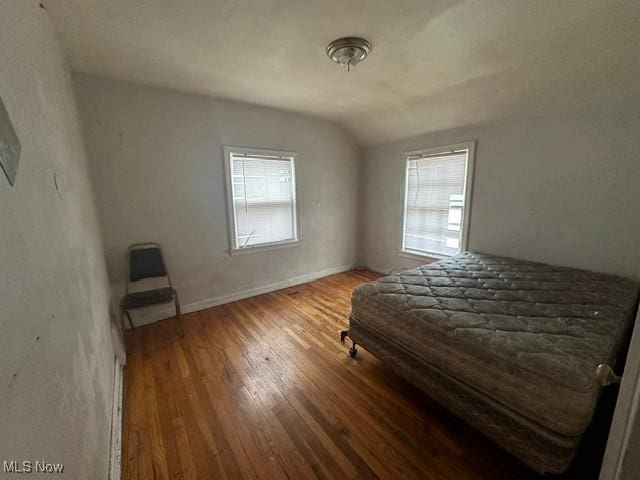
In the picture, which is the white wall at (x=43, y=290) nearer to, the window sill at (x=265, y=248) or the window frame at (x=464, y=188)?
the window sill at (x=265, y=248)

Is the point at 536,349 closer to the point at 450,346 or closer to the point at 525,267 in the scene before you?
the point at 450,346

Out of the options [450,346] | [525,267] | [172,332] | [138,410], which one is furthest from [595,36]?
[172,332]

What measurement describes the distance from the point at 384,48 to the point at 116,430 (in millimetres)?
3010

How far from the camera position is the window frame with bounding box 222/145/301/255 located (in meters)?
2.82

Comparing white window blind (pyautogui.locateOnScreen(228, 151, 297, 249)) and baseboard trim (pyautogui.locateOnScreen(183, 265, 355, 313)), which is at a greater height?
white window blind (pyautogui.locateOnScreen(228, 151, 297, 249))

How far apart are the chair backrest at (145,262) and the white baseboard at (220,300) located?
432 millimetres

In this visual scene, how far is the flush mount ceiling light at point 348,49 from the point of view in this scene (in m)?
1.68

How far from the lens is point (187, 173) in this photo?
2611mm

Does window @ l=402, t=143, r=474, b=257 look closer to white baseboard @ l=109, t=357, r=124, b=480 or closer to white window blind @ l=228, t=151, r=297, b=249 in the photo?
white window blind @ l=228, t=151, r=297, b=249

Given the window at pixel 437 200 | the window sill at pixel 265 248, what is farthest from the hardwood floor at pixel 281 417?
the window at pixel 437 200

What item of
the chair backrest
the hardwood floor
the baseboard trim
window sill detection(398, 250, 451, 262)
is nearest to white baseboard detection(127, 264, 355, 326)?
the baseboard trim

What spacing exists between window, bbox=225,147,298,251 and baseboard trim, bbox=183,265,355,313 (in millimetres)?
603

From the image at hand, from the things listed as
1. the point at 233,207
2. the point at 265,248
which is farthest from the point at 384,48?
the point at 265,248

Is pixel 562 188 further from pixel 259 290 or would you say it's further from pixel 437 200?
pixel 259 290
